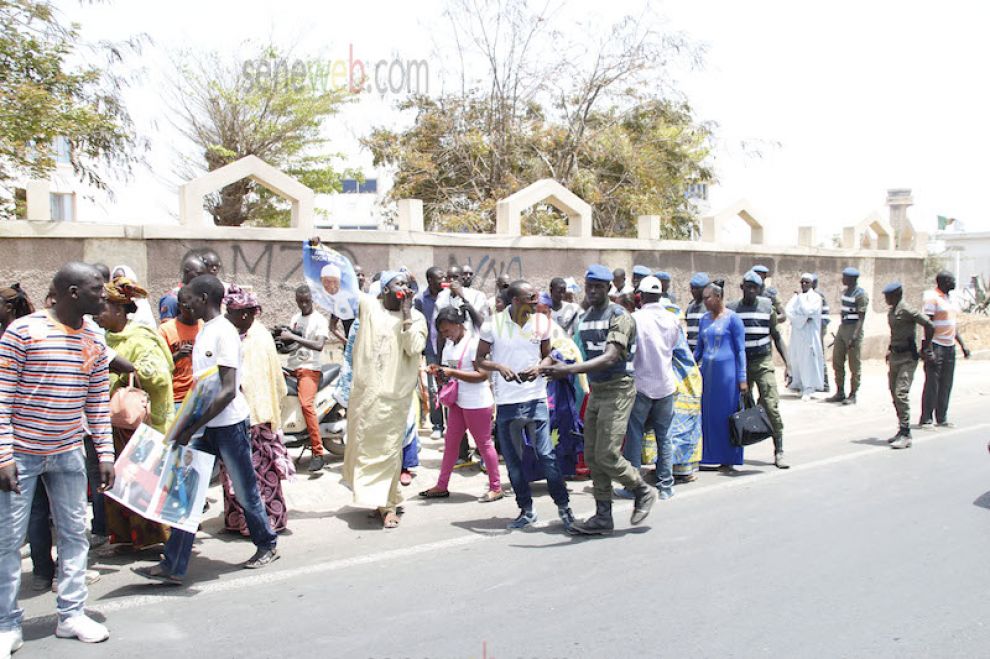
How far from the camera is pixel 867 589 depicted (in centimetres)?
479

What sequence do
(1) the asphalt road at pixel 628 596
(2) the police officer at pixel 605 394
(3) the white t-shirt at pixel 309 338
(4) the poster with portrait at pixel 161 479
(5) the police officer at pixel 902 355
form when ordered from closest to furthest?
1. (1) the asphalt road at pixel 628 596
2. (4) the poster with portrait at pixel 161 479
3. (2) the police officer at pixel 605 394
4. (3) the white t-shirt at pixel 309 338
5. (5) the police officer at pixel 902 355

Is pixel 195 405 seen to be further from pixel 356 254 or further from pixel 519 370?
pixel 356 254

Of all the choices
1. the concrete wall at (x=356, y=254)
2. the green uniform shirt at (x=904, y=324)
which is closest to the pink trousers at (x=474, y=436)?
the concrete wall at (x=356, y=254)

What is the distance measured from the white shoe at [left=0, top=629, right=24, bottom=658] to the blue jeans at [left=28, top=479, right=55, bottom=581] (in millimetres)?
932

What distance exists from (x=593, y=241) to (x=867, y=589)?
9.17 meters

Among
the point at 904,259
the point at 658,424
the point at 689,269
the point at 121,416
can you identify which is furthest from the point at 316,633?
the point at 904,259

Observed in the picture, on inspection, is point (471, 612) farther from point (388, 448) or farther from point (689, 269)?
point (689, 269)

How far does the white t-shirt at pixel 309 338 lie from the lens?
780cm

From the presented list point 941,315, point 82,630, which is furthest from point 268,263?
point 941,315

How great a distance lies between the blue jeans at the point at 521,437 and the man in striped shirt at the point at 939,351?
5775 mm

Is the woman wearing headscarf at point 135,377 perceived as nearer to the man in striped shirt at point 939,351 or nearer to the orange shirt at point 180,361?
the orange shirt at point 180,361

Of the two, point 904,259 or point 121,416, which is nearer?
point 121,416

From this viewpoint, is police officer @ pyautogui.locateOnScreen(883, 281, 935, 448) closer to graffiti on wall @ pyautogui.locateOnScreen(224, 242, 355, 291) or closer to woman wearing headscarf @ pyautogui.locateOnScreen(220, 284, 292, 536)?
woman wearing headscarf @ pyautogui.locateOnScreen(220, 284, 292, 536)

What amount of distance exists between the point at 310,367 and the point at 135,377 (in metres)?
2.48
